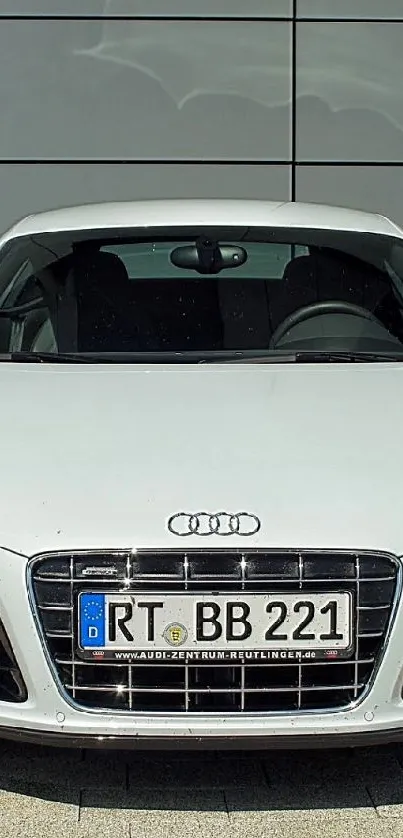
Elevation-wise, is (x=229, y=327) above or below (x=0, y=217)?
below

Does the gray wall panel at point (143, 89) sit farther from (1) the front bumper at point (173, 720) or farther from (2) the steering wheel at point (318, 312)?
(1) the front bumper at point (173, 720)

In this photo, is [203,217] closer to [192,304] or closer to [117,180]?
[192,304]

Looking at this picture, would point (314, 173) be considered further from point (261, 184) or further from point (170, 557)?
point (170, 557)

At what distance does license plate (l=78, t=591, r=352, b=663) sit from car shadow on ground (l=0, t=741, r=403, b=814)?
1.36 ft

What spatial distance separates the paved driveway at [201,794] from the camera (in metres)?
2.64

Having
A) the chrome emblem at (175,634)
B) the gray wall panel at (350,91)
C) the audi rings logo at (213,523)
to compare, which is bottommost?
the chrome emblem at (175,634)

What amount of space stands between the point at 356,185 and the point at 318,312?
21.3ft

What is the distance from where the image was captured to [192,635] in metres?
2.50

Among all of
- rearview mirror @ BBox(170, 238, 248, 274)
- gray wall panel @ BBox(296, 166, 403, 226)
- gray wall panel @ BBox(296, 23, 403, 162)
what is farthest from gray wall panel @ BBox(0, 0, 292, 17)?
rearview mirror @ BBox(170, 238, 248, 274)

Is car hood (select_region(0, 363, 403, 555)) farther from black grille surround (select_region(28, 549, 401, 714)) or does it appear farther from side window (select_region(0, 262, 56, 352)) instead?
side window (select_region(0, 262, 56, 352))

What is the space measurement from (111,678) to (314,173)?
799cm

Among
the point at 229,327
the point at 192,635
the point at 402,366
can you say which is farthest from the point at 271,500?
the point at 229,327

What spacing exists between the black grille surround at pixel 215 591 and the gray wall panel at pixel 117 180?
770 centimetres

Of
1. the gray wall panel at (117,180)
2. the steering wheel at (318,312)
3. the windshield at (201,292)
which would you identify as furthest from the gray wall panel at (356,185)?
the steering wheel at (318,312)
